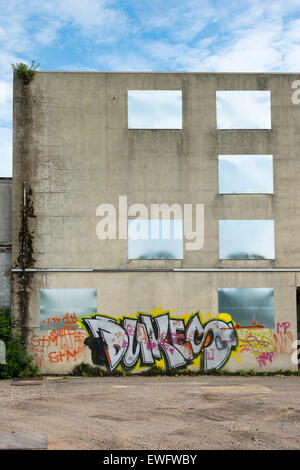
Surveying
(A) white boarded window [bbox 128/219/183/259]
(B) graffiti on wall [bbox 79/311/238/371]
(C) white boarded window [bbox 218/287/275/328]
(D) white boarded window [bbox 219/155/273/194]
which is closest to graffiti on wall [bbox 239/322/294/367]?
(C) white boarded window [bbox 218/287/275/328]

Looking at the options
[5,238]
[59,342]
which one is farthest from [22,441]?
[5,238]

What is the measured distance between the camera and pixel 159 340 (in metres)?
19.7

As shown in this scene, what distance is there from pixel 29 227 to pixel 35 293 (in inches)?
92.4

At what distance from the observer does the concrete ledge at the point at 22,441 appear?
9703 millimetres

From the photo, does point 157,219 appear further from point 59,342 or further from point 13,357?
point 13,357

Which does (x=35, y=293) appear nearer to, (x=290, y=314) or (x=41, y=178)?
(x=41, y=178)

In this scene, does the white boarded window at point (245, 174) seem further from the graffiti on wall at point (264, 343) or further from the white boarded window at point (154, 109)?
the graffiti on wall at point (264, 343)

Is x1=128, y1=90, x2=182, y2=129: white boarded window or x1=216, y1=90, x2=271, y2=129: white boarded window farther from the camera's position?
x1=216, y1=90, x2=271, y2=129: white boarded window

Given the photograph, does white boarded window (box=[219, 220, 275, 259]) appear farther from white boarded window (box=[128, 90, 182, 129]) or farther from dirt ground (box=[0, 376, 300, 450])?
dirt ground (box=[0, 376, 300, 450])

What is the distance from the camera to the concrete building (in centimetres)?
1966

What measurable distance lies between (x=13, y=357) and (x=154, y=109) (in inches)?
396

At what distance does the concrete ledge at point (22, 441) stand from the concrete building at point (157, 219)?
8937mm

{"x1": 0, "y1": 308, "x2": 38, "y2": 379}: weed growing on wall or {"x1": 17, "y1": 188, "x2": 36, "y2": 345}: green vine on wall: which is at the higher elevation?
{"x1": 17, "y1": 188, "x2": 36, "y2": 345}: green vine on wall

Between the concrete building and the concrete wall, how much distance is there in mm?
791
